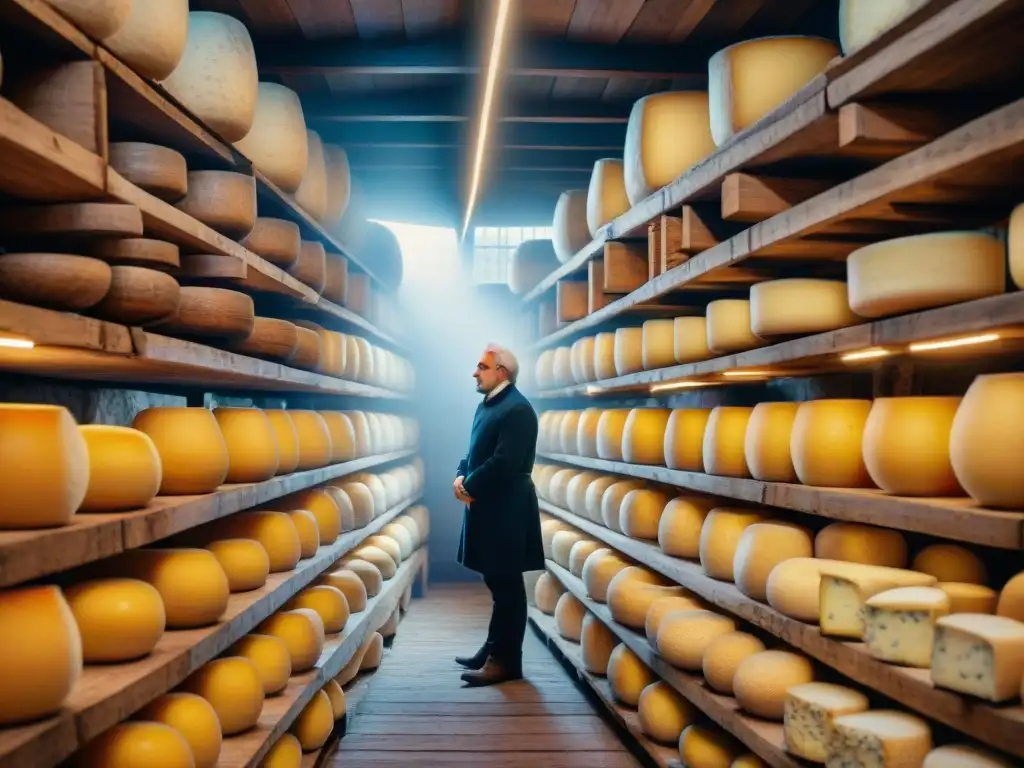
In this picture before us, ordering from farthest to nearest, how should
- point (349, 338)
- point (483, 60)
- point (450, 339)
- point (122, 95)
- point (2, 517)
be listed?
point (450, 339) → point (349, 338) → point (483, 60) → point (122, 95) → point (2, 517)

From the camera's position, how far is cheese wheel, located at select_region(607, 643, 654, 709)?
11.3 feet

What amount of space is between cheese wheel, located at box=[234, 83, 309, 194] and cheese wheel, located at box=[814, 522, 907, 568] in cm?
199

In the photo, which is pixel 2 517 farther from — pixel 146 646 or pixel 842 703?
pixel 842 703

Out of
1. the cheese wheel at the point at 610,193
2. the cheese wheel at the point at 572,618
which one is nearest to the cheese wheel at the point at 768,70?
the cheese wheel at the point at 610,193

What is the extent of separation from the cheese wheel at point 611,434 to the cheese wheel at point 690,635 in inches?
44.9

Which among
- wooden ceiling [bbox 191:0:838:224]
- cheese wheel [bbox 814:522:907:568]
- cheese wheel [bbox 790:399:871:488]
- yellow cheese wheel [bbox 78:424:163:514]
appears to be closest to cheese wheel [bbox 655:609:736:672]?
cheese wheel [bbox 814:522:907:568]

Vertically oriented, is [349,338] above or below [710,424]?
above

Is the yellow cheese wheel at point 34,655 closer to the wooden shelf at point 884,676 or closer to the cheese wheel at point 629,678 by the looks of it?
the wooden shelf at point 884,676

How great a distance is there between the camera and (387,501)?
5285 millimetres

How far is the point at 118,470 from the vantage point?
184 centimetres

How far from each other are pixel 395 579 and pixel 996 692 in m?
3.80

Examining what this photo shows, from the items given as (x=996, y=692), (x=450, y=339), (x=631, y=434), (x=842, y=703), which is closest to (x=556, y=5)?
(x=631, y=434)

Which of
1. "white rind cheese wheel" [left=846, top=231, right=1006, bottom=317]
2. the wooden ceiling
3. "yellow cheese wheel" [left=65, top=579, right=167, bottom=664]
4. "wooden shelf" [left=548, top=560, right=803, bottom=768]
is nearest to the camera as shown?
"white rind cheese wheel" [left=846, top=231, right=1006, bottom=317]

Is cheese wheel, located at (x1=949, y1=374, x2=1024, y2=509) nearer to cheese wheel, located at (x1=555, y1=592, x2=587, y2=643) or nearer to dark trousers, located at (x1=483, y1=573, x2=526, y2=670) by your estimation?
dark trousers, located at (x1=483, y1=573, x2=526, y2=670)
